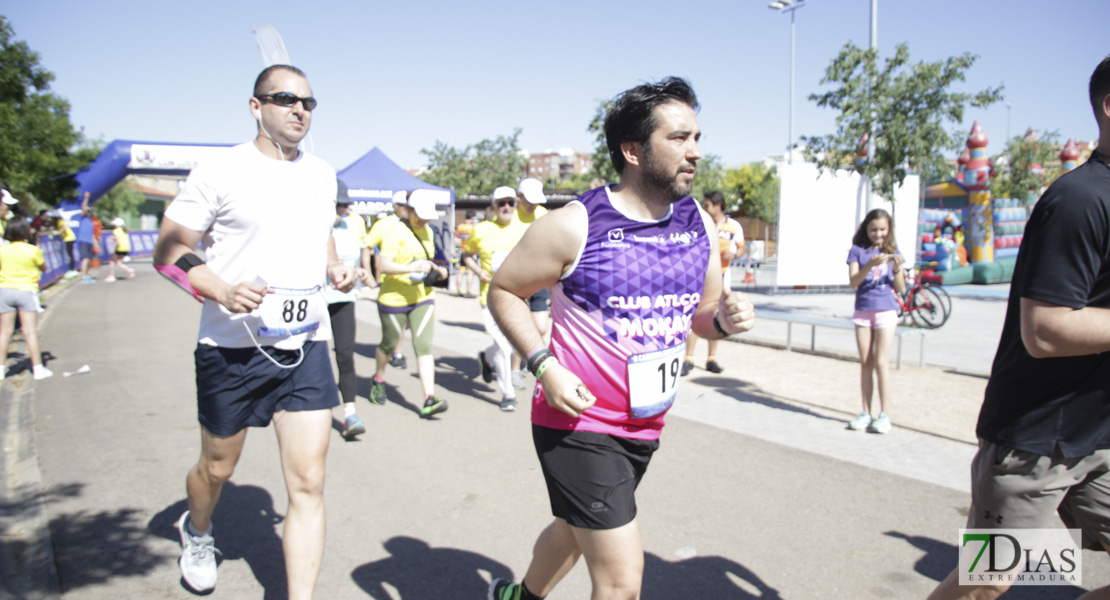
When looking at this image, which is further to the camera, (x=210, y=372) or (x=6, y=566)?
(x=6, y=566)

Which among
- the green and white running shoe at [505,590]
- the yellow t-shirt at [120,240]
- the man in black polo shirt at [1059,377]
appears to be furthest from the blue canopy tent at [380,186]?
the man in black polo shirt at [1059,377]

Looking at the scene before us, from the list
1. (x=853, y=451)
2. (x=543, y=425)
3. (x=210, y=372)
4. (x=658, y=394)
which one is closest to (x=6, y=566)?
(x=210, y=372)

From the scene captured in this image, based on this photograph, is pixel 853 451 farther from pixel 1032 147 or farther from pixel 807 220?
pixel 1032 147

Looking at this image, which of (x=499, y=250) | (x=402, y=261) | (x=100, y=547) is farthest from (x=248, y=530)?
(x=499, y=250)

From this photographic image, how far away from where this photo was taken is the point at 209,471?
9.71 ft

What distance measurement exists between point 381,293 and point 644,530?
11.7 ft

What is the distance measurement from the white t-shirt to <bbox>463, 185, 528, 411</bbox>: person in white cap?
3729 millimetres

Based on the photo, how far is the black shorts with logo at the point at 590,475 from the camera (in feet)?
7.09

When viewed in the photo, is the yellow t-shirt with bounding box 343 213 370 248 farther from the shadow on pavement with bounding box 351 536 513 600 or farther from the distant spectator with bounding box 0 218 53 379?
the shadow on pavement with bounding box 351 536 513 600

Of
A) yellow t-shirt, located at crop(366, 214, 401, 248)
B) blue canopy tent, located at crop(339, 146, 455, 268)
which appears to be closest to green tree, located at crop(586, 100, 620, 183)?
blue canopy tent, located at crop(339, 146, 455, 268)

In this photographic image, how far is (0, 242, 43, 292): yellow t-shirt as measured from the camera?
7.34 m

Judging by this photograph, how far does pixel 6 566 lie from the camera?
11.2ft

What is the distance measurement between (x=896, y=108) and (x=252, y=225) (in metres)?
10.7

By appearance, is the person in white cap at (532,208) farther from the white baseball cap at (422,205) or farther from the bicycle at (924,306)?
the bicycle at (924,306)
